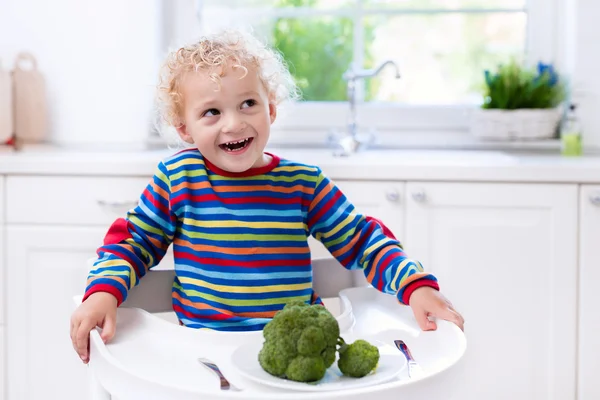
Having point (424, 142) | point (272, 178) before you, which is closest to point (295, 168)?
point (272, 178)

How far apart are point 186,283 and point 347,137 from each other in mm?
1346

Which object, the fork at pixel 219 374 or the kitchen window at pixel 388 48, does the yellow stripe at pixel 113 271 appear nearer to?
the fork at pixel 219 374

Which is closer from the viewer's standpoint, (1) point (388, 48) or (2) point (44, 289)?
(2) point (44, 289)

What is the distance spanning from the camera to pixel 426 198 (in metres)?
2.22

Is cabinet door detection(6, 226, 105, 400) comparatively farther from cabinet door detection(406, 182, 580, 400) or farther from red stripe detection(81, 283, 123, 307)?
red stripe detection(81, 283, 123, 307)

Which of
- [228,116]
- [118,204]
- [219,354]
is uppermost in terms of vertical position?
[228,116]

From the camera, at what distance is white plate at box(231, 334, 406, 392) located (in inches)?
38.4

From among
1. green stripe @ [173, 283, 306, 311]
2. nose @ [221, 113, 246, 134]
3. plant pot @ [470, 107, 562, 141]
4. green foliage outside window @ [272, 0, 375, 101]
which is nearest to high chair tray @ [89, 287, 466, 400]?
green stripe @ [173, 283, 306, 311]

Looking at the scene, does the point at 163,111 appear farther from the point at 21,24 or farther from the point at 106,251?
the point at 21,24

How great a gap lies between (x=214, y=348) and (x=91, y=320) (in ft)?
0.59

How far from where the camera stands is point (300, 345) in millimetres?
996

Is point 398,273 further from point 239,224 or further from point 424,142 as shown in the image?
point 424,142

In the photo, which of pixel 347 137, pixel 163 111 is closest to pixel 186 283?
pixel 163 111

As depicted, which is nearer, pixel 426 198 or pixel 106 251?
pixel 106 251
